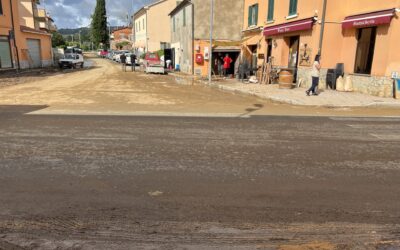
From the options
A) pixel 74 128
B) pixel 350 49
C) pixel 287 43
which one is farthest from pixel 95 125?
pixel 287 43

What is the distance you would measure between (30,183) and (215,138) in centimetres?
401

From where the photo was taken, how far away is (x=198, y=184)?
507 centimetres

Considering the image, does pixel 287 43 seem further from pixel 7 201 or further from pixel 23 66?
pixel 23 66

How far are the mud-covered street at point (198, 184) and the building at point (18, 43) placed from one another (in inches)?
965

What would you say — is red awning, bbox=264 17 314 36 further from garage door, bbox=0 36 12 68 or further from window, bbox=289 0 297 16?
garage door, bbox=0 36 12 68

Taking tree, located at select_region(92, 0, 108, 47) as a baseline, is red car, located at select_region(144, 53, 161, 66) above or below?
below

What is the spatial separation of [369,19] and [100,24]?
3578 inches

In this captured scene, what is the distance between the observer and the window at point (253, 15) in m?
26.3

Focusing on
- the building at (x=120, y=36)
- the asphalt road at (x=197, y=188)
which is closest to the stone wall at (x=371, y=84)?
the asphalt road at (x=197, y=188)

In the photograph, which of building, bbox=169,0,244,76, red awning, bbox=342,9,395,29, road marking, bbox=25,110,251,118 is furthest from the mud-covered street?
building, bbox=169,0,244,76

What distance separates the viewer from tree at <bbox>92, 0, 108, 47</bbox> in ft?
310

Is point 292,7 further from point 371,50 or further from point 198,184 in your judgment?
point 198,184

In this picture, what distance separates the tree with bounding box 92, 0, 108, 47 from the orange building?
8123 cm

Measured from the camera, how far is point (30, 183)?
16.5 ft
